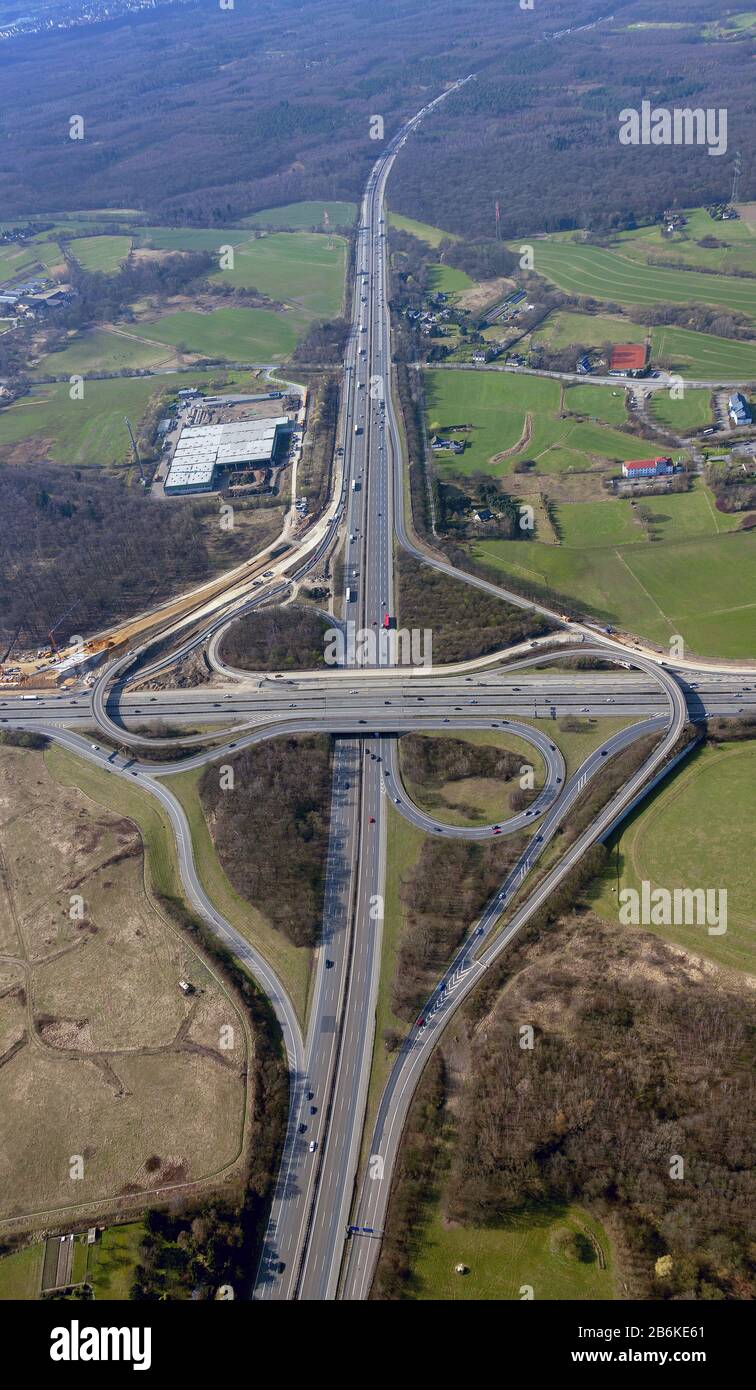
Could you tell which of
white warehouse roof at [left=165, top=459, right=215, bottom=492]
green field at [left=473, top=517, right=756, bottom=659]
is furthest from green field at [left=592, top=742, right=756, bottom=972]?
white warehouse roof at [left=165, top=459, right=215, bottom=492]

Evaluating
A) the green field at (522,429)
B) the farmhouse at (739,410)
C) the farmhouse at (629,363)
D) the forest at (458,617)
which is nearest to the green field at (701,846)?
the forest at (458,617)

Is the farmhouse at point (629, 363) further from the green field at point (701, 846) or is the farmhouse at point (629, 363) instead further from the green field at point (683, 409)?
the green field at point (701, 846)

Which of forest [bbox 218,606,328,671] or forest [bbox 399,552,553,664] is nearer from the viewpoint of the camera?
forest [bbox 399,552,553,664]

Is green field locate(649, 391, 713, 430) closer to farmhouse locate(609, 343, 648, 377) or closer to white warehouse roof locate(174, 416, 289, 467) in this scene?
farmhouse locate(609, 343, 648, 377)

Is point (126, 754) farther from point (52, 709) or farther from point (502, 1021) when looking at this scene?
point (502, 1021)

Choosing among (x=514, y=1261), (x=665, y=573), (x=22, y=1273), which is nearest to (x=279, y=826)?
(x=22, y=1273)

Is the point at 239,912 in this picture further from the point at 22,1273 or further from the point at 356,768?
the point at 22,1273
